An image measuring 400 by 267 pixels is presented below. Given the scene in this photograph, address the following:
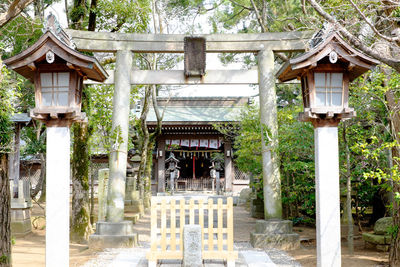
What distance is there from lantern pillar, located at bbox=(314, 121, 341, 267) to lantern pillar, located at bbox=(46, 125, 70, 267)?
3991 millimetres

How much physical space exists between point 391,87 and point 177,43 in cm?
520

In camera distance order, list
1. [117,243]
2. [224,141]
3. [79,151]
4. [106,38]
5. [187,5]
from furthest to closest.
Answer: [224,141], [187,5], [79,151], [106,38], [117,243]

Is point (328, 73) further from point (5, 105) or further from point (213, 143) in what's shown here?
point (213, 143)

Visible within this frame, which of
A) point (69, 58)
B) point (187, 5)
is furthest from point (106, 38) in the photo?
point (187, 5)

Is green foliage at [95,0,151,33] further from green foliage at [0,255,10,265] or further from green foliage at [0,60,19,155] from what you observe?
green foliage at [0,255,10,265]

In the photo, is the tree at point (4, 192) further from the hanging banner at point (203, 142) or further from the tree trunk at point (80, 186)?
the hanging banner at point (203, 142)

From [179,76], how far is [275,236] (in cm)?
458

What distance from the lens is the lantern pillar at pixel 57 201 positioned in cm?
607

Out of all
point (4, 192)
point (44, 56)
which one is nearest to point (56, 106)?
point (44, 56)

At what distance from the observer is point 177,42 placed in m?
10.0

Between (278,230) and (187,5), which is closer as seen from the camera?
(278,230)

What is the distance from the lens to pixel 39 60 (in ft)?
20.7

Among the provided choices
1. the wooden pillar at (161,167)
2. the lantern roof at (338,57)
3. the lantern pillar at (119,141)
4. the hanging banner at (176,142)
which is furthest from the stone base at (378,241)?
the hanging banner at (176,142)

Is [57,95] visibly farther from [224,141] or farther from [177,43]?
[224,141]
